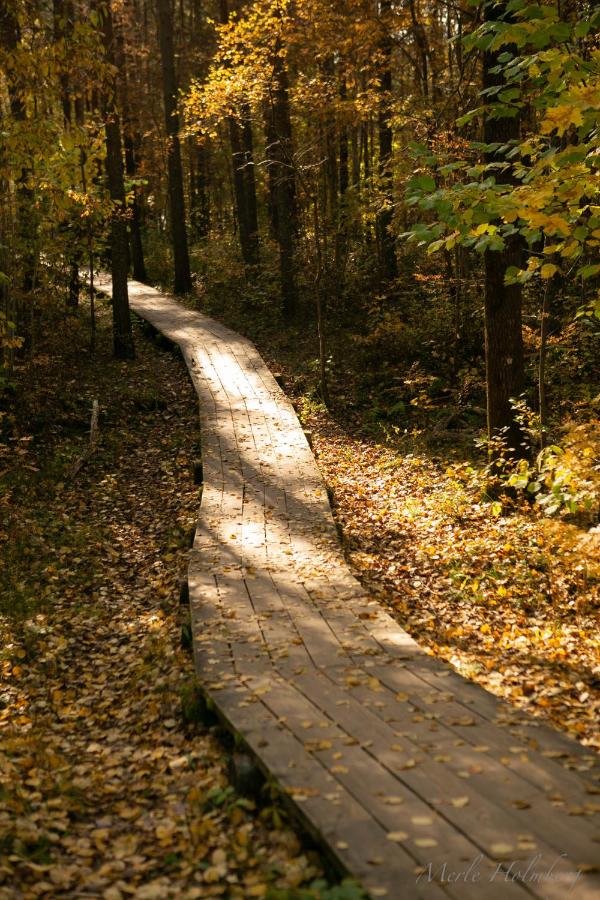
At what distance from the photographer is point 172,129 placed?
20500 mm

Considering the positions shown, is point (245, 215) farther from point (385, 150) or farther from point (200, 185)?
point (200, 185)

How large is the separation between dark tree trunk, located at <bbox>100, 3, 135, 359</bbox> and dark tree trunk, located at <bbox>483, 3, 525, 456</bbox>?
7600mm

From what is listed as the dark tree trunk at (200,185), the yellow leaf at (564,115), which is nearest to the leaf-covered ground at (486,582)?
the yellow leaf at (564,115)

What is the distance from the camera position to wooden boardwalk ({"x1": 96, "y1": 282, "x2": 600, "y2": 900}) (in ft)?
10.2

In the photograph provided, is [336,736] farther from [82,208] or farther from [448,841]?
[82,208]

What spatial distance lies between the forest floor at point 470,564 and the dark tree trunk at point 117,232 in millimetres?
5078

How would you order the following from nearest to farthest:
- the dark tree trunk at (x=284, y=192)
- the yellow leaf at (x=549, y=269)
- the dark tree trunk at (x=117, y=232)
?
the yellow leaf at (x=549, y=269) → the dark tree trunk at (x=117, y=232) → the dark tree trunk at (x=284, y=192)

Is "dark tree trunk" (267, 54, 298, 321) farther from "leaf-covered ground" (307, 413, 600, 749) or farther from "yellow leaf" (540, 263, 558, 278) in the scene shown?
"yellow leaf" (540, 263, 558, 278)

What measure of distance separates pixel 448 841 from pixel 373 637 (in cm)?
219

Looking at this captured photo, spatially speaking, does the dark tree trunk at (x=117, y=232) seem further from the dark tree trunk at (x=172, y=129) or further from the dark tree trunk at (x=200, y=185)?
the dark tree trunk at (x=200, y=185)

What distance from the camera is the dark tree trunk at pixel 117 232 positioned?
43.6 feet

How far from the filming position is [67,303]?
51.3 feet

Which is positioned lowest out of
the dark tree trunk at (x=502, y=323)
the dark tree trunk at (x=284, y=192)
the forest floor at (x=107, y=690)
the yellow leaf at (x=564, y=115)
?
the forest floor at (x=107, y=690)

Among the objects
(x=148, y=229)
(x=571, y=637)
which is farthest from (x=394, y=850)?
(x=148, y=229)
